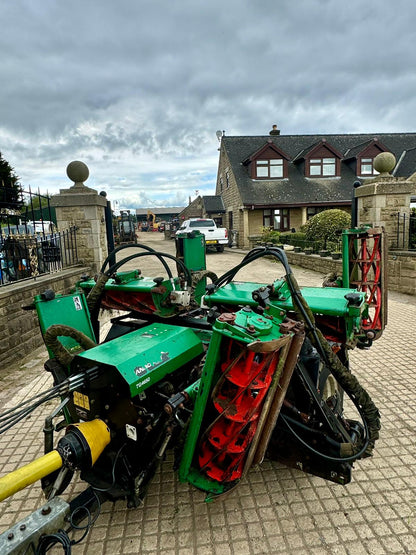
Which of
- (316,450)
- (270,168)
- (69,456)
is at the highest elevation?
(270,168)

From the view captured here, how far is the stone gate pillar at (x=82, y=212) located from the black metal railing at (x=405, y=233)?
24.9 ft

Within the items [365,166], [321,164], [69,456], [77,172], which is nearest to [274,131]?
[321,164]

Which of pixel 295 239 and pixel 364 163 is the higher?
pixel 364 163

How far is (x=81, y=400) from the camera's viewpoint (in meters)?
2.19

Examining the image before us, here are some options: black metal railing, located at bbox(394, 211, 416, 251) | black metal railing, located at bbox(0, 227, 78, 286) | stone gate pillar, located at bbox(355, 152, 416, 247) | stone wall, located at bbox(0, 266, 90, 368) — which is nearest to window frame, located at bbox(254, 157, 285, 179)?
stone gate pillar, located at bbox(355, 152, 416, 247)

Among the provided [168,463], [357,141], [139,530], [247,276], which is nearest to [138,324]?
[168,463]

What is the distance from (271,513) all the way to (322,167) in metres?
24.4

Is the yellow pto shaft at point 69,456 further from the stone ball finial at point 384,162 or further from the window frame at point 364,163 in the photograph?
the window frame at point 364,163

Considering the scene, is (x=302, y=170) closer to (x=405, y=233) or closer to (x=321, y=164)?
(x=321, y=164)

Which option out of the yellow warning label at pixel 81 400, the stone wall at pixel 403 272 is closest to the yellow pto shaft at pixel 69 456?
the yellow warning label at pixel 81 400

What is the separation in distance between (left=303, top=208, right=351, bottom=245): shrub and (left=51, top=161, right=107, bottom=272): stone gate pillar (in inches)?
361

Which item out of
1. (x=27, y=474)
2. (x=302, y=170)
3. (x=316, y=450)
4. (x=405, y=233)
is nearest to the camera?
(x=27, y=474)

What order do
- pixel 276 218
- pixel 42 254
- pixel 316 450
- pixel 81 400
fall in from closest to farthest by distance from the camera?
1. pixel 81 400
2. pixel 316 450
3. pixel 42 254
4. pixel 276 218

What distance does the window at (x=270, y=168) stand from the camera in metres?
23.5
